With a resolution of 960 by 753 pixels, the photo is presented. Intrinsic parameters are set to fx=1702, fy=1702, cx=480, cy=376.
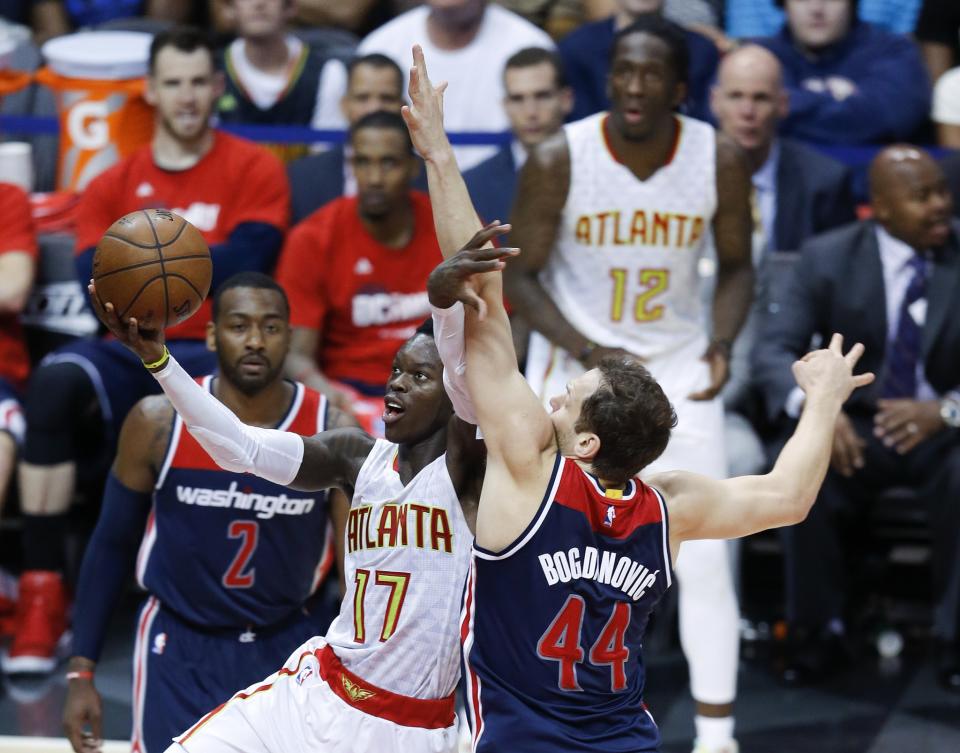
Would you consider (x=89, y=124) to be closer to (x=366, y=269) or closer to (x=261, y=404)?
(x=366, y=269)

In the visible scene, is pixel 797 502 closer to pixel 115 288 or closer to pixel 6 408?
pixel 115 288

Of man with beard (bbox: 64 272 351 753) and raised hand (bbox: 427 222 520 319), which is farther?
man with beard (bbox: 64 272 351 753)

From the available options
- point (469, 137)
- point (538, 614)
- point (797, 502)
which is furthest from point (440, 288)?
point (469, 137)

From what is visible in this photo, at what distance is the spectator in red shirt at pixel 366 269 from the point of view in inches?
243

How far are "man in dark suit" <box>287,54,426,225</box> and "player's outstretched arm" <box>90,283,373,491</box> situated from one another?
2679 mm

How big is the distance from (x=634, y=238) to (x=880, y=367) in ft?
3.92

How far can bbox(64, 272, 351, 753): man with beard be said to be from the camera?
15.0 ft

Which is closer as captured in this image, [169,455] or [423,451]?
[423,451]

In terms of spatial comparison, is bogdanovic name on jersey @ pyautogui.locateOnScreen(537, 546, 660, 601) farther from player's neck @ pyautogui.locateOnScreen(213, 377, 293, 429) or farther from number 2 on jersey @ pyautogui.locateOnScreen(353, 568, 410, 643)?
player's neck @ pyautogui.locateOnScreen(213, 377, 293, 429)

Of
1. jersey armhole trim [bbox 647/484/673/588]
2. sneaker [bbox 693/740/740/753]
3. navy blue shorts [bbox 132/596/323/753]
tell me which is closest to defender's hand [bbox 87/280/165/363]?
jersey armhole trim [bbox 647/484/673/588]

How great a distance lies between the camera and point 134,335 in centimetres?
356

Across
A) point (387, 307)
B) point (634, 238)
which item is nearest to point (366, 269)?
point (387, 307)

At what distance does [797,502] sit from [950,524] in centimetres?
225

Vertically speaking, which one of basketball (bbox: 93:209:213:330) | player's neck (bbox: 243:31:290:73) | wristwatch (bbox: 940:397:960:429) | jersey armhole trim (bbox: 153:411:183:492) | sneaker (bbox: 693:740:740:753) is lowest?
sneaker (bbox: 693:740:740:753)
